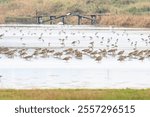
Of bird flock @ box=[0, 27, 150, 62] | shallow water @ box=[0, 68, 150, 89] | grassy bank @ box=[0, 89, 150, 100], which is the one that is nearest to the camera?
grassy bank @ box=[0, 89, 150, 100]

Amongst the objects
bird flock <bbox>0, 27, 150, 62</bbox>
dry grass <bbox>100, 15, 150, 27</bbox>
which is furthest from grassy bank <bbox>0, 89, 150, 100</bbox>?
dry grass <bbox>100, 15, 150, 27</bbox>

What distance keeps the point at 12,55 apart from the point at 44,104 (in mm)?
17092

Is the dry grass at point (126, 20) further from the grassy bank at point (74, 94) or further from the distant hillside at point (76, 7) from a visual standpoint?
the grassy bank at point (74, 94)

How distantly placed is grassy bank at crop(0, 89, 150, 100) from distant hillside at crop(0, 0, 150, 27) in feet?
183

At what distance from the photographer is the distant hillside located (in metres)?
82.2

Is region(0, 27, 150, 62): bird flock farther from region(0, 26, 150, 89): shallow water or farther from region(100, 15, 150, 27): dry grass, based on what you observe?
region(100, 15, 150, 27): dry grass

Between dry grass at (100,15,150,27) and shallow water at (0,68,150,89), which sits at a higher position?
shallow water at (0,68,150,89)

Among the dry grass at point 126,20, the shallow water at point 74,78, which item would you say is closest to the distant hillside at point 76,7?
the dry grass at point 126,20

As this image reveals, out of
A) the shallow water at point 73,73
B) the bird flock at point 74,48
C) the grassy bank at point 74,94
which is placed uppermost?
the grassy bank at point 74,94

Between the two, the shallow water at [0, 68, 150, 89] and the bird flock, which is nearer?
the shallow water at [0, 68, 150, 89]

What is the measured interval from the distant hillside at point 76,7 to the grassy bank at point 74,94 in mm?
55814

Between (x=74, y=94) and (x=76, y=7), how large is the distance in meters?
71.6

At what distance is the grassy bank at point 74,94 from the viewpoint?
17.9 meters

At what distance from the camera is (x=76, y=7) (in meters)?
89.6
